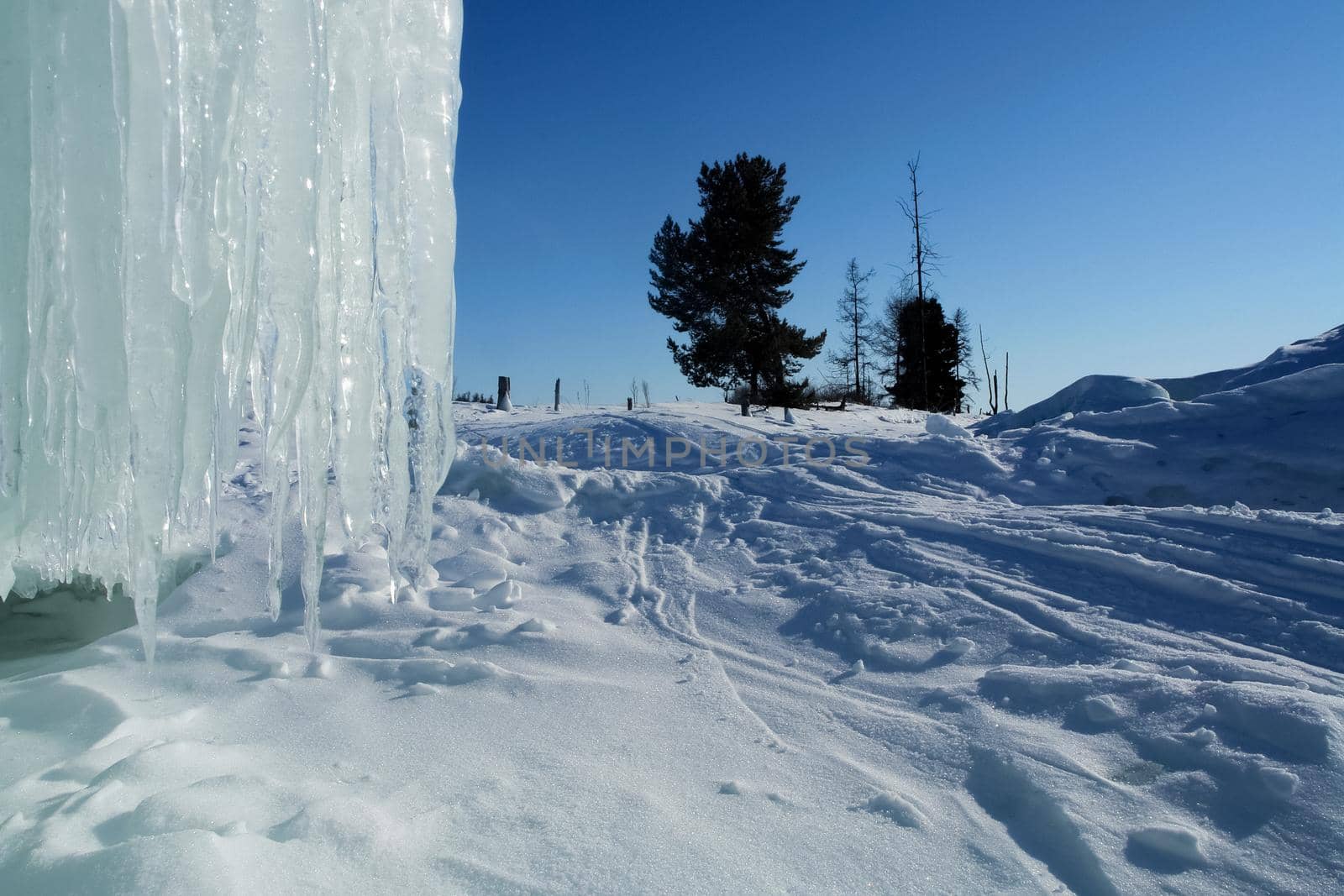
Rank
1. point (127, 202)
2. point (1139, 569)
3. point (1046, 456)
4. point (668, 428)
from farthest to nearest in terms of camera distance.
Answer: point (668, 428)
point (1046, 456)
point (1139, 569)
point (127, 202)

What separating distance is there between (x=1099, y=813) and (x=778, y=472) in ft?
13.7

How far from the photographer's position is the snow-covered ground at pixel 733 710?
1.79 m

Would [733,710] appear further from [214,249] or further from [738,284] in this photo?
[738,284]

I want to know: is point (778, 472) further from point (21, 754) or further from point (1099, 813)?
point (21, 754)

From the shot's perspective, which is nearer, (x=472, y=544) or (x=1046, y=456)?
(x=472, y=544)

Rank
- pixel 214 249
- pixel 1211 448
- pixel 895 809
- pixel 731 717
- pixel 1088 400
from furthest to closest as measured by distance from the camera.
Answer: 1. pixel 1088 400
2. pixel 1211 448
3. pixel 731 717
4. pixel 895 809
5. pixel 214 249

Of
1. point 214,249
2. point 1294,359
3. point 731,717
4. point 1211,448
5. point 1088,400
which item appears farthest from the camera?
point 1088,400

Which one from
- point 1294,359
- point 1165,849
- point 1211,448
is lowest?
point 1165,849

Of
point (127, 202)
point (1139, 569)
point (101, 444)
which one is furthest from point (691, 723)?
point (1139, 569)

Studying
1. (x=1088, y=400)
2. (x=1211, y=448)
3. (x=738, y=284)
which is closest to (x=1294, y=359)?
(x=1088, y=400)

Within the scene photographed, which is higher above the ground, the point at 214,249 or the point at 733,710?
the point at 214,249

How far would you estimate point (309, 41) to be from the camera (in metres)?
1.83

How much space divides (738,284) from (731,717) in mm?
16219

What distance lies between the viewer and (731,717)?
2.68 meters
